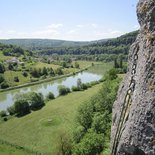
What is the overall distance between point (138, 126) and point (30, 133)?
199ft

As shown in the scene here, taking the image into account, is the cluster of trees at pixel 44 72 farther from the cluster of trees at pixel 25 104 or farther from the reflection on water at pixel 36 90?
the cluster of trees at pixel 25 104

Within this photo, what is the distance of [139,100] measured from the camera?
7.58 meters

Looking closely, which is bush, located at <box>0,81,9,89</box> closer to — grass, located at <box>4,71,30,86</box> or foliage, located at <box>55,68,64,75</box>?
grass, located at <box>4,71,30,86</box>

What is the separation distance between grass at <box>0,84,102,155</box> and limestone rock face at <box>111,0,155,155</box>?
40.6 metres

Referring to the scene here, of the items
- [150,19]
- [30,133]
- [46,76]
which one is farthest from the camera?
[46,76]

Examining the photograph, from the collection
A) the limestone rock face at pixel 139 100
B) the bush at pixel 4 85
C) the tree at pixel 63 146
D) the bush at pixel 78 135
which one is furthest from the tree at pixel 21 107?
the limestone rock face at pixel 139 100

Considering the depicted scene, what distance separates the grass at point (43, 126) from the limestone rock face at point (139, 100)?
40.6 metres

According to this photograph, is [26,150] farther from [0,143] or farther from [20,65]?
[20,65]

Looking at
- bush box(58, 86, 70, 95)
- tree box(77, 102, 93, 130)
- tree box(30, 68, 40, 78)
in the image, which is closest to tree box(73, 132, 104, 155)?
tree box(77, 102, 93, 130)

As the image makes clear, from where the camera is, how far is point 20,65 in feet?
577

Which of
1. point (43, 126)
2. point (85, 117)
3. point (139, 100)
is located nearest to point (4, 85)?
point (43, 126)

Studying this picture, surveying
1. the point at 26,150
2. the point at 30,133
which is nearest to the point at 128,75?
the point at 26,150

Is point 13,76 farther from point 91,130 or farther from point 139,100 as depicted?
point 139,100

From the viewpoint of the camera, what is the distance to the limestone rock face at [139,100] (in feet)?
23.4
